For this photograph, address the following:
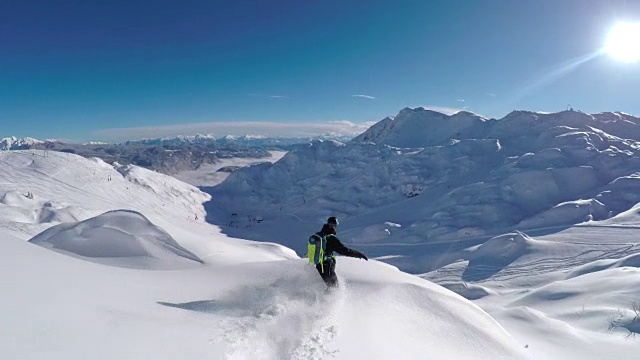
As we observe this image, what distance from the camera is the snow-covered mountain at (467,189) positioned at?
324 feet

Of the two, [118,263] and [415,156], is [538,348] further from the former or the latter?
[415,156]

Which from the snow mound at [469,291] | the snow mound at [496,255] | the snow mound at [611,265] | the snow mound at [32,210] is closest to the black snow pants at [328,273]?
the snow mound at [469,291]

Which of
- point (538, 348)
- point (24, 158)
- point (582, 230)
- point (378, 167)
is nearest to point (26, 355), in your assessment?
point (538, 348)

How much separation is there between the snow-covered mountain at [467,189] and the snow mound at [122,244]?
65.9 m

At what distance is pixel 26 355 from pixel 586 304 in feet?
77.4

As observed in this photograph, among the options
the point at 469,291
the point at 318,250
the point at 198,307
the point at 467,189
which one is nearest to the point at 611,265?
the point at 469,291

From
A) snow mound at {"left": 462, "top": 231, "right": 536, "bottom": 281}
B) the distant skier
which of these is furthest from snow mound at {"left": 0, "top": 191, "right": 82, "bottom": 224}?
snow mound at {"left": 462, "top": 231, "right": 536, "bottom": 281}

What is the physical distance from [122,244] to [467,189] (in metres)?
119

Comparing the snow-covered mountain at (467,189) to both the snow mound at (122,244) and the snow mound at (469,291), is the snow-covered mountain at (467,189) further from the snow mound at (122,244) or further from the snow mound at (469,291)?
the snow mound at (122,244)

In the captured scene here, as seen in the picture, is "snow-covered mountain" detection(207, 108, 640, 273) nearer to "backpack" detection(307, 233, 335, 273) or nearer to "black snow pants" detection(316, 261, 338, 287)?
"black snow pants" detection(316, 261, 338, 287)

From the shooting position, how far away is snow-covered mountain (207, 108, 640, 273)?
324 ft

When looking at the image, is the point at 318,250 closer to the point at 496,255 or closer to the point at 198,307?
the point at 198,307

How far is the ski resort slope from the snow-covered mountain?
66.4 m

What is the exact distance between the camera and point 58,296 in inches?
253
